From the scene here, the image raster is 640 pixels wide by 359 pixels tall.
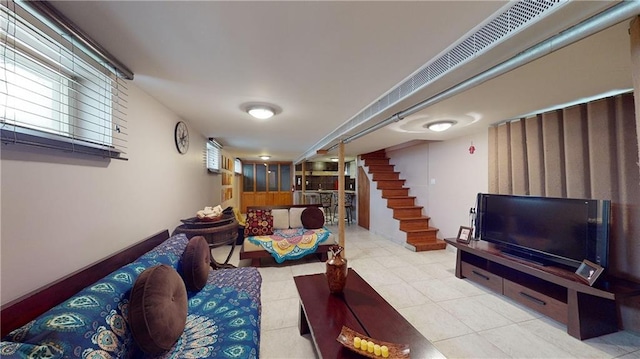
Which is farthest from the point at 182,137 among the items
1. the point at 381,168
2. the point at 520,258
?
the point at 381,168

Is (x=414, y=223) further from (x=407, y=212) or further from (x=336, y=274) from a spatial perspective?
(x=336, y=274)

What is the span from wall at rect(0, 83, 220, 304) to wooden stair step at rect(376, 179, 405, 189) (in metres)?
4.47

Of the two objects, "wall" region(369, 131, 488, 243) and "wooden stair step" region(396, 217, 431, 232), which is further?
"wooden stair step" region(396, 217, 431, 232)

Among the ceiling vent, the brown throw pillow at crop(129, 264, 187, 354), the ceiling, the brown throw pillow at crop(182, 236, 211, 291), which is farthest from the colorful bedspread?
the ceiling vent

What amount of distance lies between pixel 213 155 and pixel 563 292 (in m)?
5.67

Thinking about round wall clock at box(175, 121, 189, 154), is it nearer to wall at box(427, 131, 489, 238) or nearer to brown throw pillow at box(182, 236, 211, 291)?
brown throw pillow at box(182, 236, 211, 291)

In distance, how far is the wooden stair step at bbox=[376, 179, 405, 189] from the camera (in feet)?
18.7

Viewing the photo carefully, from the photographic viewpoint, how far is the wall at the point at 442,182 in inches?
152

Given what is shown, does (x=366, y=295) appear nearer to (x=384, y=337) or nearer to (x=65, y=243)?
(x=384, y=337)

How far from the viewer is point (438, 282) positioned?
298 centimetres

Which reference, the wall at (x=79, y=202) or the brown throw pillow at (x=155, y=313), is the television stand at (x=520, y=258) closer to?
the brown throw pillow at (x=155, y=313)

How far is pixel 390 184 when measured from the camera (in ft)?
18.9

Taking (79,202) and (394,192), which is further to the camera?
(394,192)

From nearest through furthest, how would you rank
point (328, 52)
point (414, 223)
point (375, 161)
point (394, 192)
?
1. point (328, 52)
2. point (414, 223)
3. point (394, 192)
4. point (375, 161)
